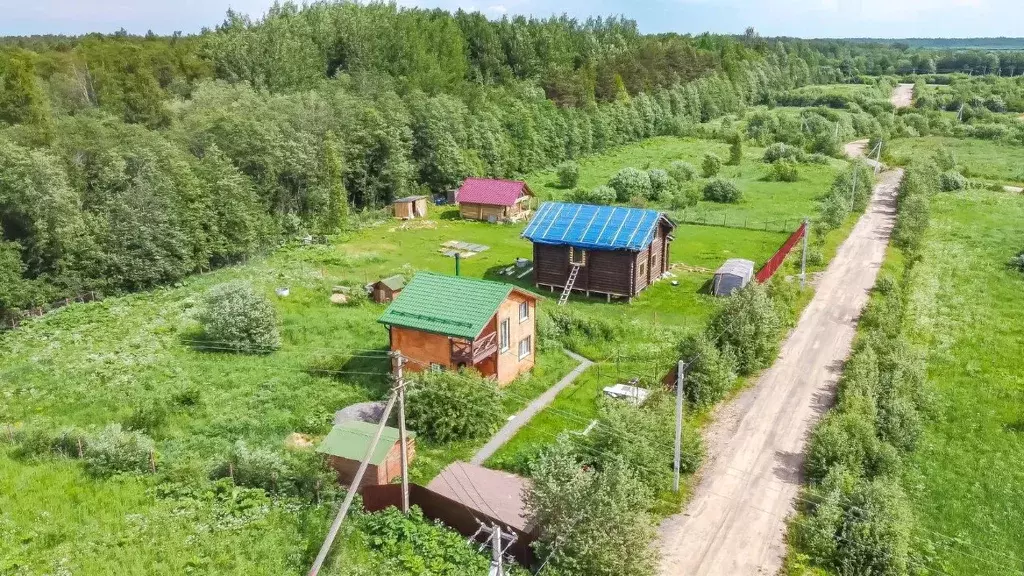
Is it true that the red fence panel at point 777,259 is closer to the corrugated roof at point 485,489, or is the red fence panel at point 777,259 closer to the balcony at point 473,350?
the balcony at point 473,350

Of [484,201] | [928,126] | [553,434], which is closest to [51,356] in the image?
[553,434]

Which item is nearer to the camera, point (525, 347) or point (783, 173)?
point (525, 347)

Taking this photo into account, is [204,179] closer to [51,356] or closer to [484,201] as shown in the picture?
[51,356]

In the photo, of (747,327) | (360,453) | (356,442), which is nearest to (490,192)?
(747,327)

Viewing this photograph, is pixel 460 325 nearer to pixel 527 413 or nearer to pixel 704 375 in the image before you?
pixel 527 413

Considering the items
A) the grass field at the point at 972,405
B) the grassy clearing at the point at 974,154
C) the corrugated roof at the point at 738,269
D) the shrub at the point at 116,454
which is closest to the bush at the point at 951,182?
the grassy clearing at the point at 974,154

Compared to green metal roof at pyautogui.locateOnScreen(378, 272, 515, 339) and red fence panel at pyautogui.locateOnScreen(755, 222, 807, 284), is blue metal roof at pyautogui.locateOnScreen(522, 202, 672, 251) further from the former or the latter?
green metal roof at pyautogui.locateOnScreen(378, 272, 515, 339)

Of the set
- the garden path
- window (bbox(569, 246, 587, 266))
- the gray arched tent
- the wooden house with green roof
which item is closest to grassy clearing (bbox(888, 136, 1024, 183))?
the gray arched tent
